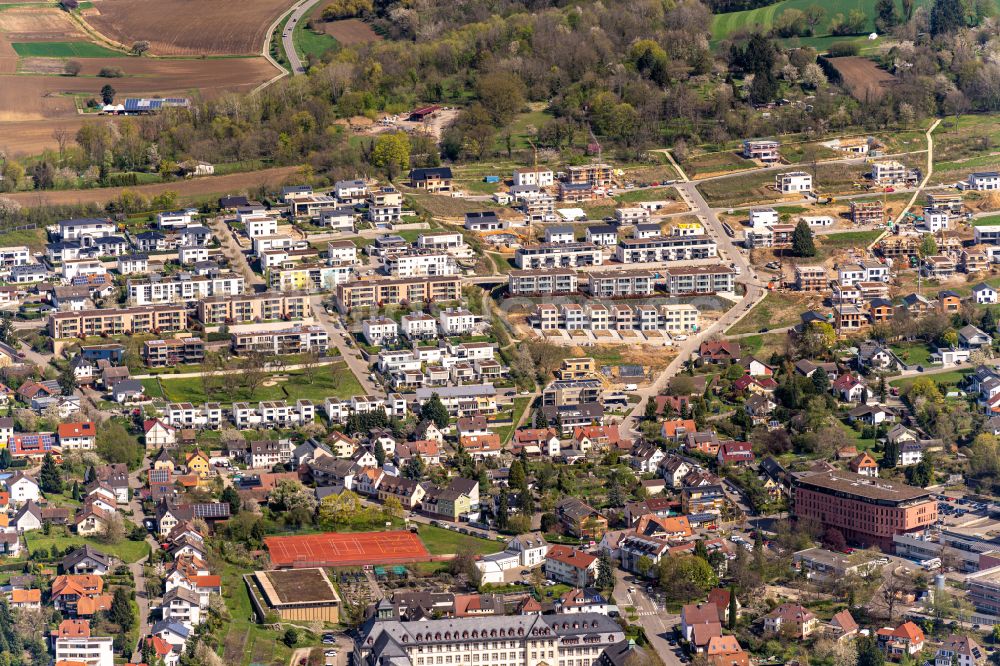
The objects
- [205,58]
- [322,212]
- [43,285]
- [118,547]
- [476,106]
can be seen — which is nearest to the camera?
[118,547]

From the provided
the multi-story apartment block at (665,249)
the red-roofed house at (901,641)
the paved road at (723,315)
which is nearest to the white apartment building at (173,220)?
the multi-story apartment block at (665,249)

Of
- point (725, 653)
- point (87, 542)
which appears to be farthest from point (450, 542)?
point (725, 653)

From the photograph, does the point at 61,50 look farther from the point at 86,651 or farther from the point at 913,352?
the point at 86,651

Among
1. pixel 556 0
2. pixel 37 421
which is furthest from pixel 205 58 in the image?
pixel 37 421

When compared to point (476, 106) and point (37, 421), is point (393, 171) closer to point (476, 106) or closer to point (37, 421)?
point (476, 106)

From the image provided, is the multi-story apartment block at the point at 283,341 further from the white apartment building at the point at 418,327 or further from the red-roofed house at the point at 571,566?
the red-roofed house at the point at 571,566

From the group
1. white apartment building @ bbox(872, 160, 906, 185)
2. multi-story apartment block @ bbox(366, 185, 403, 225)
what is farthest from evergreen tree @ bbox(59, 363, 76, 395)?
white apartment building @ bbox(872, 160, 906, 185)
